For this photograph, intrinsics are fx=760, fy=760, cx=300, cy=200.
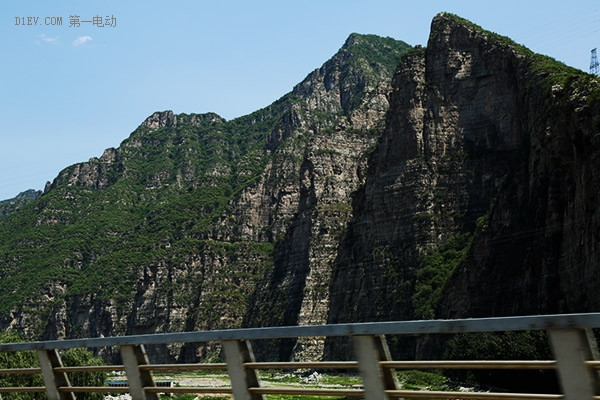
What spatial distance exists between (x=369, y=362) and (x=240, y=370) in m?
1.18

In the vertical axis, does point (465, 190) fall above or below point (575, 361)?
above

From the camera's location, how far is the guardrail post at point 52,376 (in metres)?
7.58

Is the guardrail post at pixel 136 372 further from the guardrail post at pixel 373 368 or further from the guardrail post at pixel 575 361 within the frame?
the guardrail post at pixel 575 361

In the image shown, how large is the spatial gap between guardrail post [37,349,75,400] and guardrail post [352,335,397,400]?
3.50 meters

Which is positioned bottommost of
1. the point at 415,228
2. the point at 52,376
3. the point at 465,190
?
the point at 52,376

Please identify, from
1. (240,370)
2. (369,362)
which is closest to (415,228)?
(240,370)

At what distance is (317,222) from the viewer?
5994 inches

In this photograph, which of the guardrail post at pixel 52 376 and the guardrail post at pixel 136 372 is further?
the guardrail post at pixel 52 376

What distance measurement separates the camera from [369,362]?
18.3ft

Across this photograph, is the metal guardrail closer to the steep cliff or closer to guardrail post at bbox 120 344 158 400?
guardrail post at bbox 120 344 158 400

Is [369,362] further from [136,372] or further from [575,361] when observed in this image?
[136,372]

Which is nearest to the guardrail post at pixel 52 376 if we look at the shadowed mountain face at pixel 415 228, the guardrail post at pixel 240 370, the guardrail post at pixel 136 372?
the guardrail post at pixel 136 372

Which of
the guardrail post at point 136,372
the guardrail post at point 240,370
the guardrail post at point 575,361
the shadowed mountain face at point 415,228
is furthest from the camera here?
the shadowed mountain face at point 415,228

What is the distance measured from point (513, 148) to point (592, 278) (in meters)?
55.7
